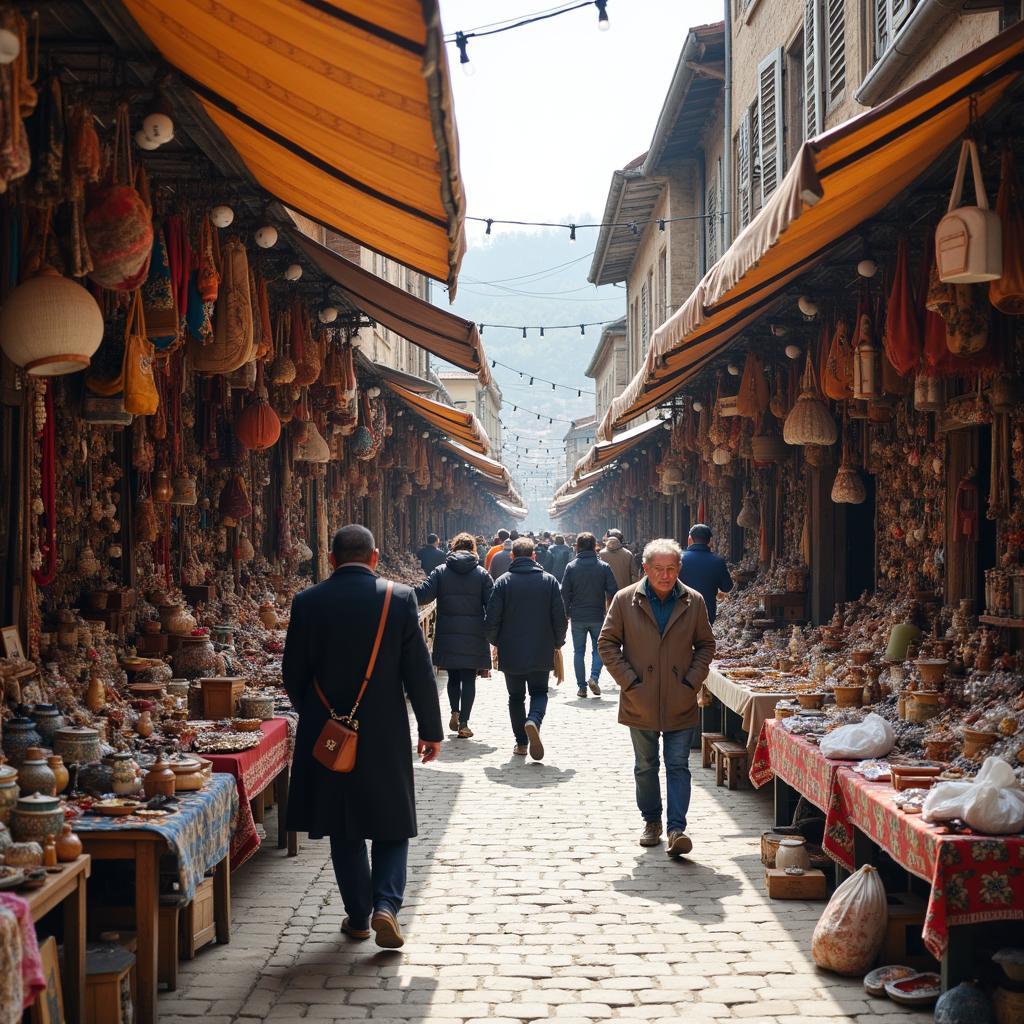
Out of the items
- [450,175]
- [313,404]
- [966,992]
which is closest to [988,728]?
[966,992]

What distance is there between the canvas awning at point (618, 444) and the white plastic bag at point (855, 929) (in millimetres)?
10242

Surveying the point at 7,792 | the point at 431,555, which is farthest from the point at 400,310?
the point at 431,555

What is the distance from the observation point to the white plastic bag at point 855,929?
500cm

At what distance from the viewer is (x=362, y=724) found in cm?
527

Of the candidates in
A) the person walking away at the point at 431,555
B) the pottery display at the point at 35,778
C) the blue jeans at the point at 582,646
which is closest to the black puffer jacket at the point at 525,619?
the blue jeans at the point at 582,646

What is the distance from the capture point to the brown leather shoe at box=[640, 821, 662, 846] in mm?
7132

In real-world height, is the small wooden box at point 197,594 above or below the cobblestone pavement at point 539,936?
above

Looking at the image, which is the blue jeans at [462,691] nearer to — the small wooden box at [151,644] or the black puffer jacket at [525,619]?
the black puffer jacket at [525,619]

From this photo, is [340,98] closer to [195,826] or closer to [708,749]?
[195,826]

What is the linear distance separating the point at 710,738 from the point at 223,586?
3.94 meters

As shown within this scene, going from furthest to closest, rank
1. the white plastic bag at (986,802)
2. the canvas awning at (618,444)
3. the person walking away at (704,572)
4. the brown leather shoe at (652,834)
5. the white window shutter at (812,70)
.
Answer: the canvas awning at (618,444) < the white window shutter at (812,70) < the person walking away at (704,572) < the brown leather shoe at (652,834) < the white plastic bag at (986,802)

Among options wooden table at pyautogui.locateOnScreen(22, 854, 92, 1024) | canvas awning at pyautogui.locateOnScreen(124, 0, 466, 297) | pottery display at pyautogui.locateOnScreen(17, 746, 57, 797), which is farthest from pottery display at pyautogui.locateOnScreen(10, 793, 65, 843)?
canvas awning at pyautogui.locateOnScreen(124, 0, 466, 297)

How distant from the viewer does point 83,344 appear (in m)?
4.77

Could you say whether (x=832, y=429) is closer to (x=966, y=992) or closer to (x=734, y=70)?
(x=966, y=992)
